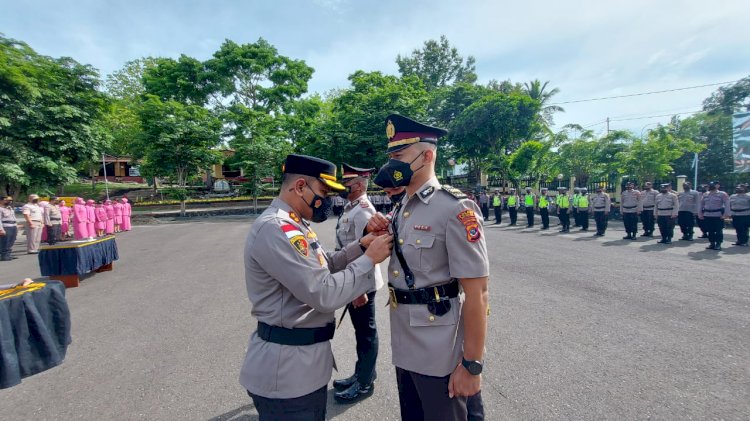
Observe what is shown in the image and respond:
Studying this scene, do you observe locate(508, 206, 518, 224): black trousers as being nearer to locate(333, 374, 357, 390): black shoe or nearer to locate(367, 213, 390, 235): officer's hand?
locate(333, 374, 357, 390): black shoe

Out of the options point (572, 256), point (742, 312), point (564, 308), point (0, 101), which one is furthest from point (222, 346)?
point (0, 101)

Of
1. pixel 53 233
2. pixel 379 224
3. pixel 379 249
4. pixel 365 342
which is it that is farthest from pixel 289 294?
pixel 53 233

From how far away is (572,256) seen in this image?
8.56m

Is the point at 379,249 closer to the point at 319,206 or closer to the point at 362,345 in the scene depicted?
the point at 319,206

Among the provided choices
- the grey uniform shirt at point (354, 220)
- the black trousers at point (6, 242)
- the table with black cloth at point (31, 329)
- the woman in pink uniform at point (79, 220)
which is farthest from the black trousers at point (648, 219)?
the black trousers at point (6, 242)

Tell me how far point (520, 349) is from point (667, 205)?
9.90 metres

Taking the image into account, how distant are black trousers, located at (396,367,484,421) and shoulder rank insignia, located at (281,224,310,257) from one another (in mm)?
848

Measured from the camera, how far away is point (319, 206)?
6.48 ft

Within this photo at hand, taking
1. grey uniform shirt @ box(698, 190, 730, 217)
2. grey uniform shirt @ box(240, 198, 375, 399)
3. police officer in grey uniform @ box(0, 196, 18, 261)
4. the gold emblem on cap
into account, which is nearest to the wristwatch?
grey uniform shirt @ box(240, 198, 375, 399)

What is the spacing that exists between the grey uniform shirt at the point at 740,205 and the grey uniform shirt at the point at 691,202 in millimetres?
933

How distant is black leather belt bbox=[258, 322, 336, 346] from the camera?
1.71 meters

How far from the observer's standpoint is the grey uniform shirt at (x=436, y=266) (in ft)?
5.49

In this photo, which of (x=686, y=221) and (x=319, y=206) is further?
(x=686, y=221)

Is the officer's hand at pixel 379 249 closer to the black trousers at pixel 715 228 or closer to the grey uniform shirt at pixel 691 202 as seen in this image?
the black trousers at pixel 715 228
